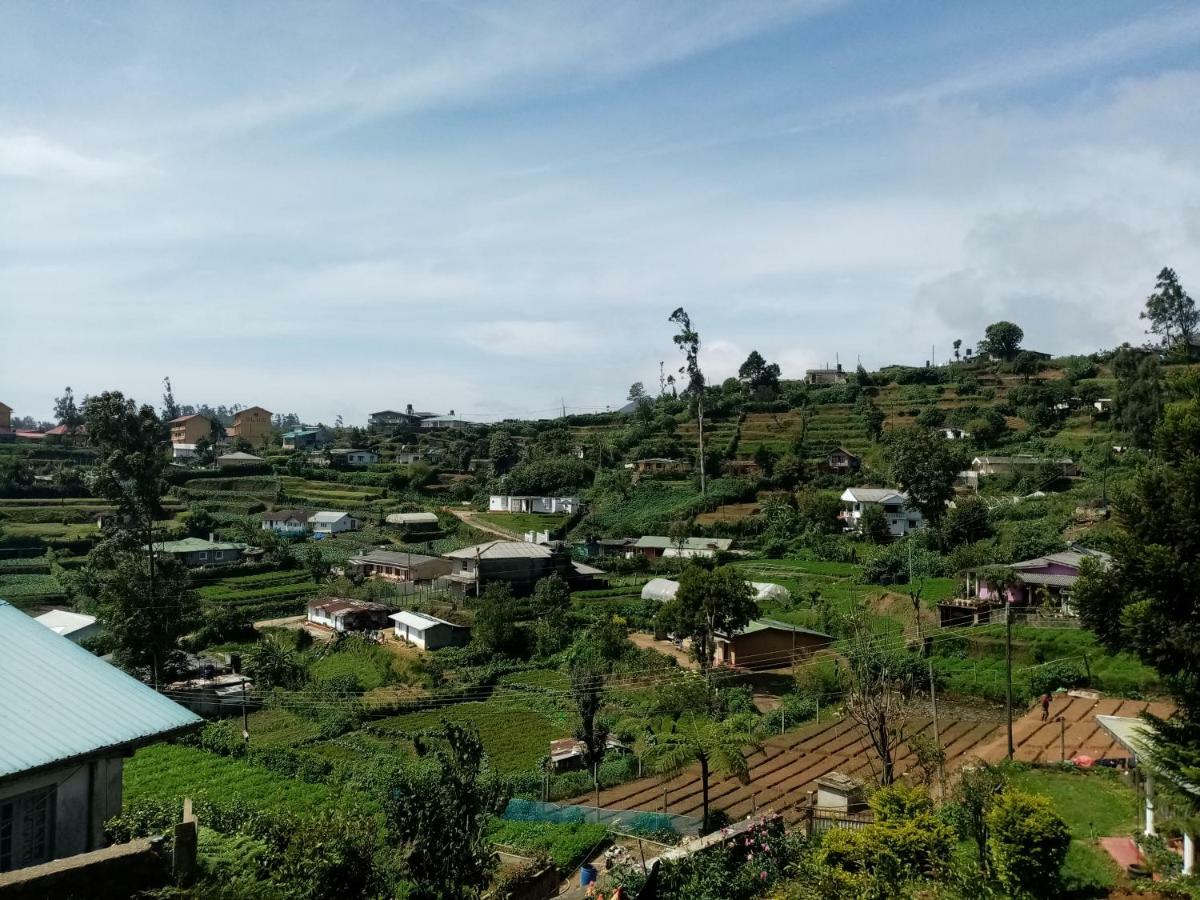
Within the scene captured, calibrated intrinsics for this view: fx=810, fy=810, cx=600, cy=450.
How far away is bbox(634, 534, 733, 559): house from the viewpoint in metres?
52.7

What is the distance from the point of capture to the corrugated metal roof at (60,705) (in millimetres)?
8141

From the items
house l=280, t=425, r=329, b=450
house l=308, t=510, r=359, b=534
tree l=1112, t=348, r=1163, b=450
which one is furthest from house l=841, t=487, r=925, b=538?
house l=280, t=425, r=329, b=450

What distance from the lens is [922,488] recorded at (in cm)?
4616

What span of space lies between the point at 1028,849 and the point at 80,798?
39.4ft

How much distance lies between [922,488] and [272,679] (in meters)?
35.1

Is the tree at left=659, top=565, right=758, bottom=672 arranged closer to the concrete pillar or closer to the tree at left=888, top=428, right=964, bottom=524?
the concrete pillar

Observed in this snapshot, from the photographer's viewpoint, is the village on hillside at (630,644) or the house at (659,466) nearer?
the village on hillside at (630,644)

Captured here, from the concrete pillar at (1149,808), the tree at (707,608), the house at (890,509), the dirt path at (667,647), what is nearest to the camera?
the concrete pillar at (1149,808)

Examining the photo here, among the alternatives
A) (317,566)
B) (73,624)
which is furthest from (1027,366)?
(73,624)

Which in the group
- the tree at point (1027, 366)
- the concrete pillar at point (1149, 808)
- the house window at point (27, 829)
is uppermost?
the tree at point (1027, 366)

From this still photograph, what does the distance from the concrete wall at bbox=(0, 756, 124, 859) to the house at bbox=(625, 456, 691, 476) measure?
201 feet

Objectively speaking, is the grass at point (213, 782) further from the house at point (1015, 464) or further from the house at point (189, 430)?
the house at point (189, 430)

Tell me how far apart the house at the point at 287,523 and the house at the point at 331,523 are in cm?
61

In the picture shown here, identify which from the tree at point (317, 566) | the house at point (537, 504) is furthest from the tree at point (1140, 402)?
the tree at point (317, 566)
